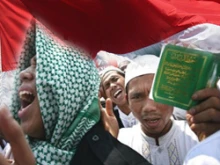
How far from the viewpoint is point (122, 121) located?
3010 mm

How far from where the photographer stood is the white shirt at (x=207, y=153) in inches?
45.4

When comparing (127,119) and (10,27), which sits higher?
(10,27)

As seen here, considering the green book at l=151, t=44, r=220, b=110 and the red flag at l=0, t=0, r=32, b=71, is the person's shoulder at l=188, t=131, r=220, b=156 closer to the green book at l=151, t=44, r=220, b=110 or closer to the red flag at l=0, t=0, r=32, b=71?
the green book at l=151, t=44, r=220, b=110

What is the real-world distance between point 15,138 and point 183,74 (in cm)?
52

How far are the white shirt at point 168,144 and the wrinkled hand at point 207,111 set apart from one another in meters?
0.87

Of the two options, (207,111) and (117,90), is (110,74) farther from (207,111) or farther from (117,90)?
(207,111)

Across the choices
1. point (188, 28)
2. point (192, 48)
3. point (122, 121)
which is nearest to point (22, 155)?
point (192, 48)

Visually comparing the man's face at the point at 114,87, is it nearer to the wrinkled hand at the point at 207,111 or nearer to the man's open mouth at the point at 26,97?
the man's open mouth at the point at 26,97

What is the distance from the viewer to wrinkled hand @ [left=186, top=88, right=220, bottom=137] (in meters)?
1.28

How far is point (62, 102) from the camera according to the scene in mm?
1488

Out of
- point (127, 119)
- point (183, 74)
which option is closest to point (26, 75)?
point (183, 74)

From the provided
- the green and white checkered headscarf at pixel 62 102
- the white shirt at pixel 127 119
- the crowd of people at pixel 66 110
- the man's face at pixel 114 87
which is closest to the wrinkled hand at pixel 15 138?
the crowd of people at pixel 66 110

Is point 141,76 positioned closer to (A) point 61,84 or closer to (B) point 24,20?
(B) point 24,20

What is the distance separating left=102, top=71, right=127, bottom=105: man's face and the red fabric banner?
A: 1.28 meters
